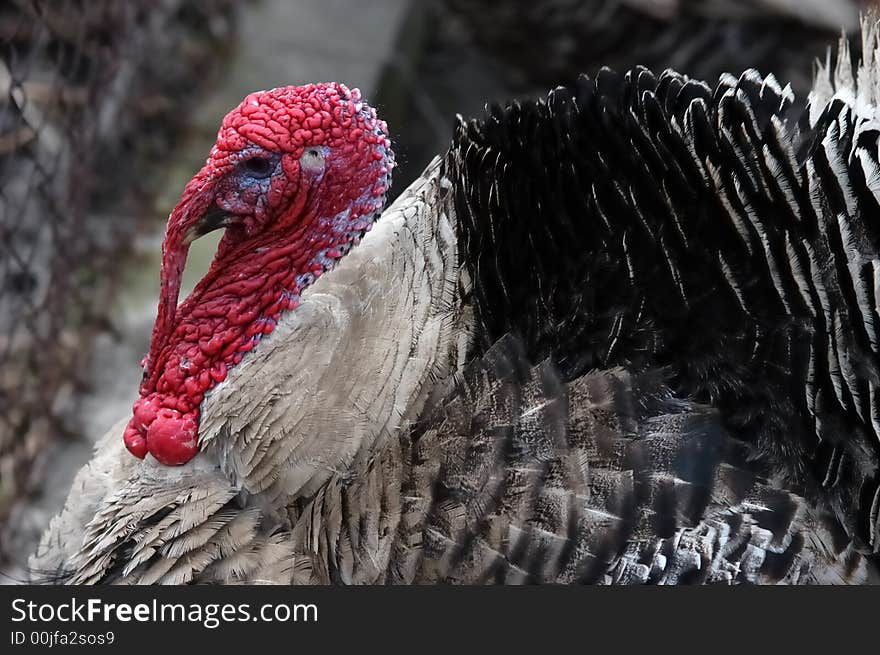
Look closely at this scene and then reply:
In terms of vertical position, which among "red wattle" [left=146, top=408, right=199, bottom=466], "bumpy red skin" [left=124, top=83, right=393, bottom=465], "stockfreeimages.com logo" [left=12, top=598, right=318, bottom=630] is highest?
"bumpy red skin" [left=124, top=83, right=393, bottom=465]

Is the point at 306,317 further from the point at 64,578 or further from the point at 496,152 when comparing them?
the point at 64,578

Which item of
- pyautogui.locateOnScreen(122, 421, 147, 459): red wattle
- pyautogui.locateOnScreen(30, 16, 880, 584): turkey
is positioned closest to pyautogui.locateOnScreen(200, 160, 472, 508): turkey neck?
pyautogui.locateOnScreen(30, 16, 880, 584): turkey

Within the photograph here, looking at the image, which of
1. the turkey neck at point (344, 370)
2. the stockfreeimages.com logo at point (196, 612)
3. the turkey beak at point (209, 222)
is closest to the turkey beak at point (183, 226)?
the turkey beak at point (209, 222)

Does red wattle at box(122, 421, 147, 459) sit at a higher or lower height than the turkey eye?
lower

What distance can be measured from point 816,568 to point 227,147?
1497 mm

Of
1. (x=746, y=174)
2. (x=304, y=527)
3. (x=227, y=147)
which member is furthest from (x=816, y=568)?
(x=227, y=147)

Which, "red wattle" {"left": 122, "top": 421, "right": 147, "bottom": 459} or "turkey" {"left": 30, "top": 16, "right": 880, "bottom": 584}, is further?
"red wattle" {"left": 122, "top": 421, "right": 147, "bottom": 459}

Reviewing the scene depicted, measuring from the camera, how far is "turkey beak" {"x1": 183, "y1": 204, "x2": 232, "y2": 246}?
208 cm

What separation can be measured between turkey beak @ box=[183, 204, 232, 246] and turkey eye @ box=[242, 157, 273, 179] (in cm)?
10

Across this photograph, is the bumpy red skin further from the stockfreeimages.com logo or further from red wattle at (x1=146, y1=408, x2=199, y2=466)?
the stockfreeimages.com logo

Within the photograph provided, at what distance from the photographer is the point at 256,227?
6.95 feet

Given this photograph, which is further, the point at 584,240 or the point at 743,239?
the point at 584,240

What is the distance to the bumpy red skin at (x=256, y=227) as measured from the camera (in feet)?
6.68

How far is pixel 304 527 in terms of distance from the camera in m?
2.05
